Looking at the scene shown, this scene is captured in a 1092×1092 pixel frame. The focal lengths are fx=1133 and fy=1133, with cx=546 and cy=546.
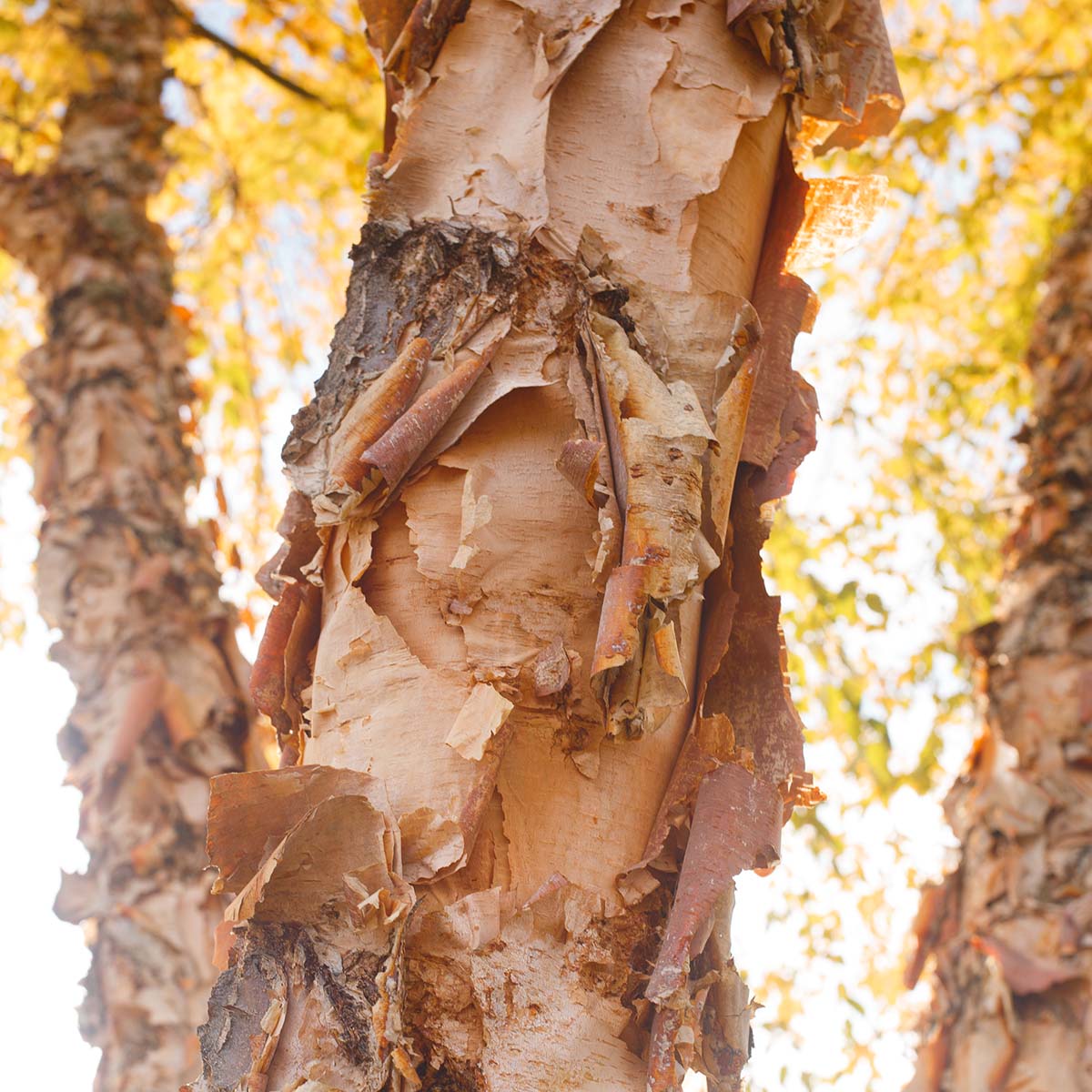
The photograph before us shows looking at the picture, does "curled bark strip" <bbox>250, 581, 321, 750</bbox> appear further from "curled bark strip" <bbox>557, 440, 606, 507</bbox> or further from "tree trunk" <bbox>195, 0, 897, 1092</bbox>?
"curled bark strip" <bbox>557, 440, 606, 507</bbox>

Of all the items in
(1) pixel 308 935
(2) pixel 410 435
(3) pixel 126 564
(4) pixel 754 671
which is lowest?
(1) pixel 308 935

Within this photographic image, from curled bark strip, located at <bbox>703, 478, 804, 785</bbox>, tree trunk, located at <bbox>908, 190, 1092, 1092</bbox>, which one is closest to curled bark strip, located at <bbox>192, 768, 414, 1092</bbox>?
curled bark strip, located at <bbox>703, 478, 804, 785</bbox>

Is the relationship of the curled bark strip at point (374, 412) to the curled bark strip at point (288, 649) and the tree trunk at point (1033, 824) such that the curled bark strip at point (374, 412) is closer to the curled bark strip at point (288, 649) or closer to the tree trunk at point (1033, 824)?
the curled bark strip at point (288, 649)

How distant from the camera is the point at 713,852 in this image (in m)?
0.62

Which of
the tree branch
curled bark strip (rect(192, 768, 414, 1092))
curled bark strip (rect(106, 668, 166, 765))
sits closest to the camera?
curled bark strip (rect(192, 768, 414, 1092))

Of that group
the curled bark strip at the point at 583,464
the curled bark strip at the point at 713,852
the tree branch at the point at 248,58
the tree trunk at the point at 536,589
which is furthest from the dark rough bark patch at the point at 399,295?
the tree branch at the point at 248,58

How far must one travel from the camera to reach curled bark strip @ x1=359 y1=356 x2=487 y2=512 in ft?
2.07

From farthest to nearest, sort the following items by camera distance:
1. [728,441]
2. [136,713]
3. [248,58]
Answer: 1. [248,58]
2. [136,713]
3. [728,441]

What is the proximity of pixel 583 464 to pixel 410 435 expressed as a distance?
100mm

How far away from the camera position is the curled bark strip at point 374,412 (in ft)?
2.11

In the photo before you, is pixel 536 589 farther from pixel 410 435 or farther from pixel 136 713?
pixel 136 713

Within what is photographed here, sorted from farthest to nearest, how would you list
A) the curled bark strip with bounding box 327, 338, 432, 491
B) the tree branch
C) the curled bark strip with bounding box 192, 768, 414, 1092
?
the tree branch → the curled bark strip with bounding box 327, 338, 432, 491 → the curled bark strip with bounding box 192, 768, 414, 1092

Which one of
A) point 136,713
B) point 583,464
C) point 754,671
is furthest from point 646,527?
point 136,713

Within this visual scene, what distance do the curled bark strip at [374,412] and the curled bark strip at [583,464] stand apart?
0.10 meters
